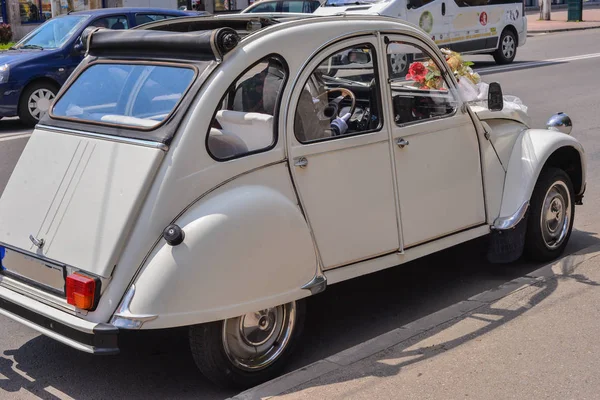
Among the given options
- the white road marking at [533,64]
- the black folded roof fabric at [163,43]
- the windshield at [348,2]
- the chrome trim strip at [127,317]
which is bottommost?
the white road marking at [533,64]

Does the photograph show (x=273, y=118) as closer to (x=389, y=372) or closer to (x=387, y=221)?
(x=387, y=221)

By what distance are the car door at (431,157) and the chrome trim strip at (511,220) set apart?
0.12m

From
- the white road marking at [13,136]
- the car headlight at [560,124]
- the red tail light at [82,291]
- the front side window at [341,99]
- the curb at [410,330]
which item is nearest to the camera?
the red tail light at [82,291]

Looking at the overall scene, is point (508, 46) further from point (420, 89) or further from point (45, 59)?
point (420, 89)

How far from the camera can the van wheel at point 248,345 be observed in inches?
165

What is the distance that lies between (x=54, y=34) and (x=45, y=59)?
32.7 inches

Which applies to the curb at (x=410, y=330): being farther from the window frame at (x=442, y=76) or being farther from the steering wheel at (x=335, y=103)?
the steering wheel at (x=335, y=103)

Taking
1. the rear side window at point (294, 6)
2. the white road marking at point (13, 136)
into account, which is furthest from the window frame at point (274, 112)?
the rear side window at point (294, 6)

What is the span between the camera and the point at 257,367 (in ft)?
14.5

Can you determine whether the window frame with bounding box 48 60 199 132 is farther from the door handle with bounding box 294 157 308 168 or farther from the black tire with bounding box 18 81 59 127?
the black tire with bounding box 18 81 59 127

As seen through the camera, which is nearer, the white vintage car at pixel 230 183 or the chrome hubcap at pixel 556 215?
the white vintage car at pixel 230 183

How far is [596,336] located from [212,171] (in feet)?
7.36

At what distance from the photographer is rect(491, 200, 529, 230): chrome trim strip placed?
563 cm

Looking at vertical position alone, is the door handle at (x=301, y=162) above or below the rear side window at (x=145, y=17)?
below
